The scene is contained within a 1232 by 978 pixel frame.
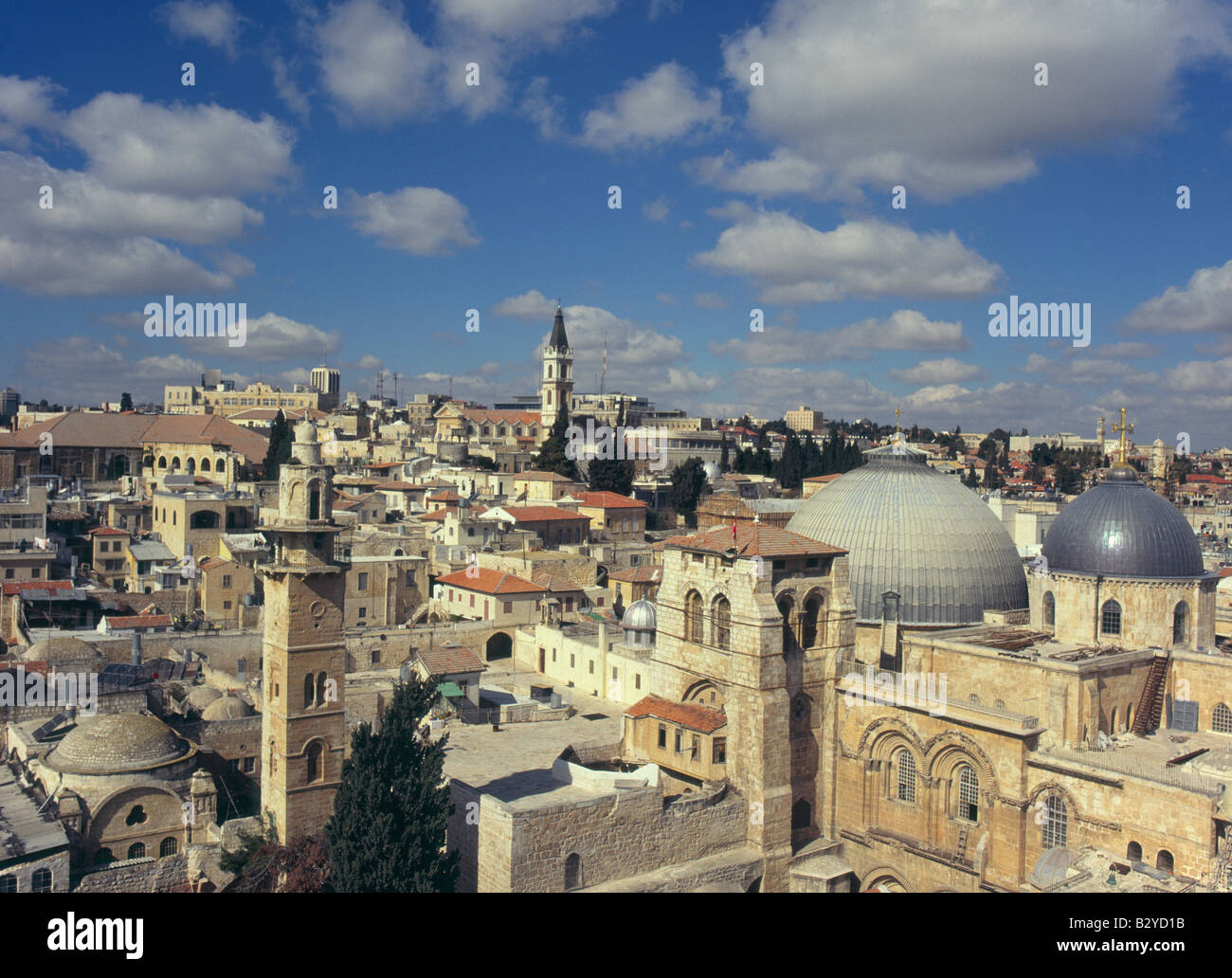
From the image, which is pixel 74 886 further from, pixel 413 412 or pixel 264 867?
pixel 413 412

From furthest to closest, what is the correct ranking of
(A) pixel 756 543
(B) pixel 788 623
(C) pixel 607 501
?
(C) pixel 607 501, (B) pixel 788 623, (A) pixel 756 543

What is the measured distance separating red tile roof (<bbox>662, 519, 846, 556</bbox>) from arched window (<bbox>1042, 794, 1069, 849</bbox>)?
6918 millimetres

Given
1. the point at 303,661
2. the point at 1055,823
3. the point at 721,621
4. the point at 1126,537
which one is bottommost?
the point at 1055,823

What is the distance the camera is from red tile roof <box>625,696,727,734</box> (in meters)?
22.0

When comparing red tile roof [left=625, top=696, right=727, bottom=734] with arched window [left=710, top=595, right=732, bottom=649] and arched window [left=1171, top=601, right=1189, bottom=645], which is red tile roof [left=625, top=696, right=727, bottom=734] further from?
arched window [left=1171, top=601, right=1189, bottom=645]

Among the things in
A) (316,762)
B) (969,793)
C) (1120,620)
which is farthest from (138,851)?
(1120,620)

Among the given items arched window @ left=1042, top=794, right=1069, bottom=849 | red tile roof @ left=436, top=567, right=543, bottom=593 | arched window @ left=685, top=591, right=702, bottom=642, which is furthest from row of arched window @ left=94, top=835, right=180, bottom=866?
arched window @ left=1042, top=794, right=1069, bottom=849

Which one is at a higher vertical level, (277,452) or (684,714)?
(277,452)

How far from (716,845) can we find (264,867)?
940 centimetres

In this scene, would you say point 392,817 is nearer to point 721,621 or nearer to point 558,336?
point 721,621

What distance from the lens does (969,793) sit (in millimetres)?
20812

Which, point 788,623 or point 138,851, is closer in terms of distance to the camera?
point 138,851

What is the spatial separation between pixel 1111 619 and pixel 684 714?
1088cm

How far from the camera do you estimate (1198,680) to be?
73.5ft
